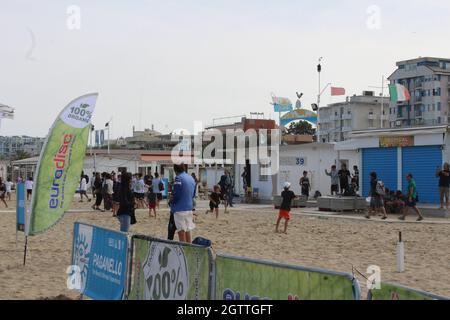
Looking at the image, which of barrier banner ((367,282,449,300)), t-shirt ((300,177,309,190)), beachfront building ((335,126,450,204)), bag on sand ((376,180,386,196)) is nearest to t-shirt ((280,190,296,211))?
bag on sand ((376,180,386,196))

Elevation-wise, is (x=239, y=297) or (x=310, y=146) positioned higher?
(x=310, y=146)

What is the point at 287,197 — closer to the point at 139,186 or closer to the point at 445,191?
the point at 445,191

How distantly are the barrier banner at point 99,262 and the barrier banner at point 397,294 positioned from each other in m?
3.53

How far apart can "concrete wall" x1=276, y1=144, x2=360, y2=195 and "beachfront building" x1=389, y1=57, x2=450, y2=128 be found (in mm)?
65750

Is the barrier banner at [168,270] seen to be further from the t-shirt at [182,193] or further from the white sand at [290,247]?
the t-shirt at [182,193]

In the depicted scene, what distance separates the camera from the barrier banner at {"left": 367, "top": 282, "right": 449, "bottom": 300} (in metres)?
4.02

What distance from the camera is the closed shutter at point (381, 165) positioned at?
26969mm

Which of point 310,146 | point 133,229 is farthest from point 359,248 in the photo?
point 310,146

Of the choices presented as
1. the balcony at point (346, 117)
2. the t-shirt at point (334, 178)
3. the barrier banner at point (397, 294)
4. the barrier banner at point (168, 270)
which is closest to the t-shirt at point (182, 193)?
the barrier banner at point (168, 270)

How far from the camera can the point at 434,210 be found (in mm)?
23312

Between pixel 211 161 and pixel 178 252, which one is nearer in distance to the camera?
pixel 178 252

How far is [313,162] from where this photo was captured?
110 ft

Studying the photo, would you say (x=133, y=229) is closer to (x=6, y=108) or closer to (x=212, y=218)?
(x=212, y=218)
